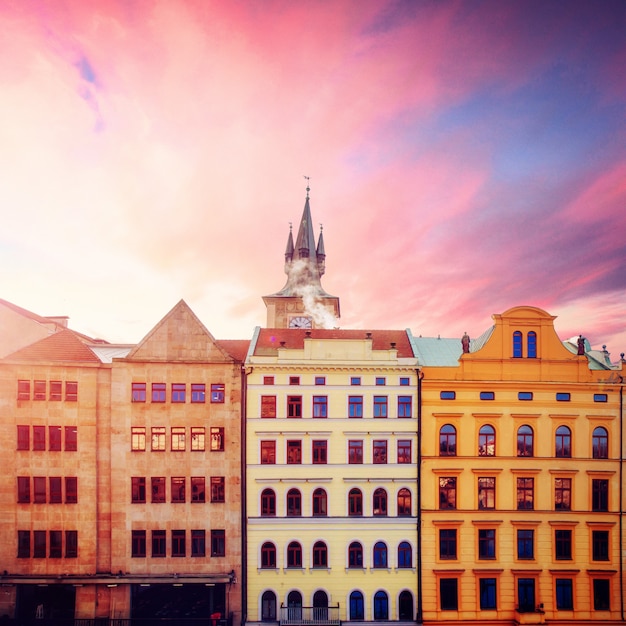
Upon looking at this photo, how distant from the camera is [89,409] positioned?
3152 centimetres

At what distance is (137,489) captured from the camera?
103 feet

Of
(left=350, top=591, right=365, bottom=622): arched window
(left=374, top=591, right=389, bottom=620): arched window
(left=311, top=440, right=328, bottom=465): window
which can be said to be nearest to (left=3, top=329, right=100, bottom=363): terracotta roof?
(left=311, top=440, right=328, bottom=465): window

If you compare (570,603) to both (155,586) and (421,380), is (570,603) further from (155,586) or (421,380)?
(155,586)

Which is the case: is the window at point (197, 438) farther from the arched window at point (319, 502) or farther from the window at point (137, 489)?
the arched window at point (319, 502)

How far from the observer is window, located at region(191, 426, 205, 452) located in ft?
104

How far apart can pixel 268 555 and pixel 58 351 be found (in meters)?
21.0

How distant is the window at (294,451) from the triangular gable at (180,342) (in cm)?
759

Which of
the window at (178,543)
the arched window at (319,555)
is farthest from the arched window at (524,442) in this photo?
the window at (178,543)

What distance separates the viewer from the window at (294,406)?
106 feet

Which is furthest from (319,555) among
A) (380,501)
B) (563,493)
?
(563,493)

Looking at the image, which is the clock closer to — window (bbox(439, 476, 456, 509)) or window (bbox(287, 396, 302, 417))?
window (bbox(287, 396, 302, 417))

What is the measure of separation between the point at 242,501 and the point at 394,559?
11541 mm

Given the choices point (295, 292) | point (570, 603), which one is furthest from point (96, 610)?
point (295, 292)

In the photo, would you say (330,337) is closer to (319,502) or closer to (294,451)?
(294,451)
